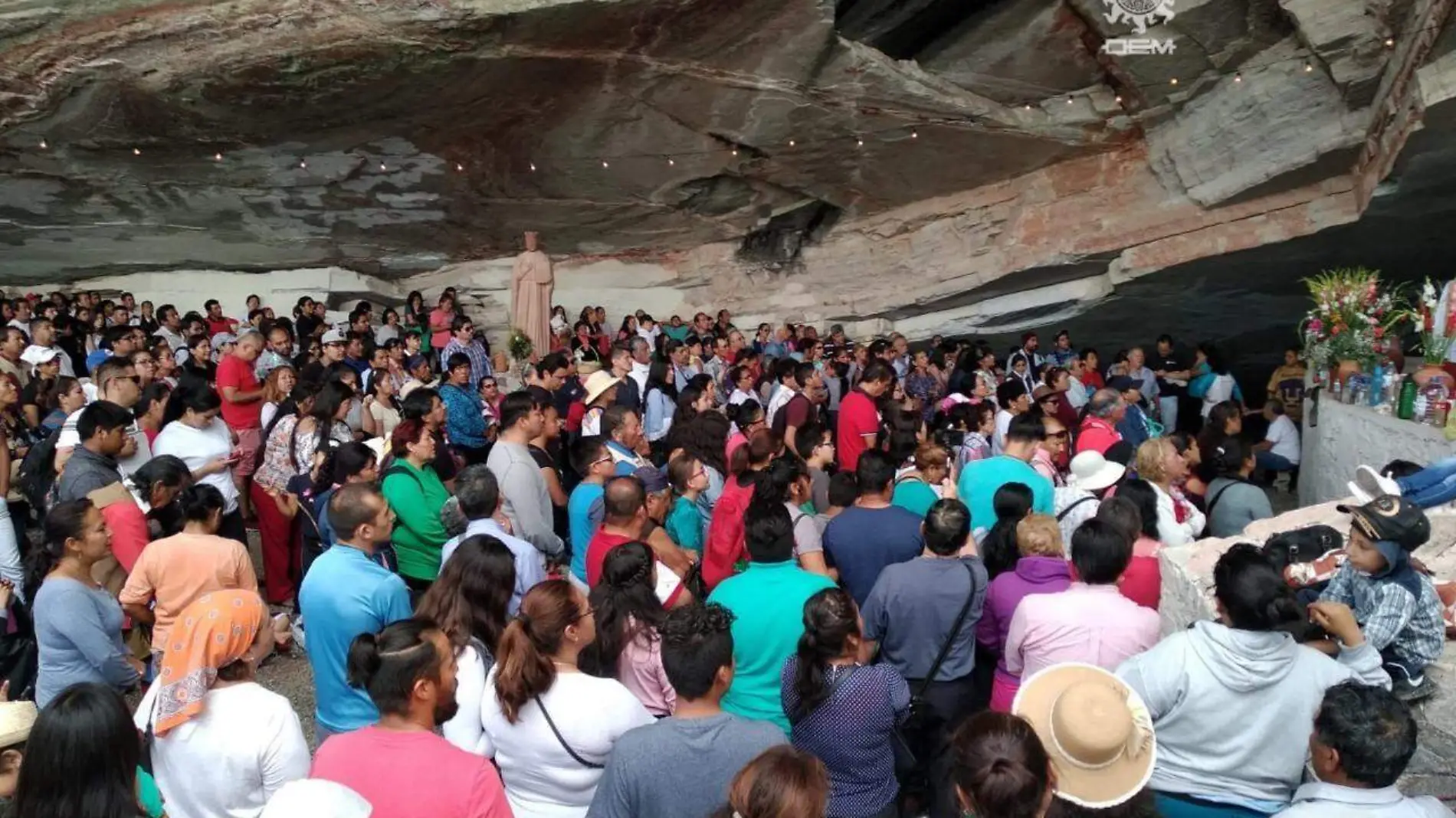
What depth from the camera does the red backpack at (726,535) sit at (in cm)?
439

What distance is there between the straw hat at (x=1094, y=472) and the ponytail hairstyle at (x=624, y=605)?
2560 millimetres

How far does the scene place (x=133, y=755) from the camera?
2223 millimetres


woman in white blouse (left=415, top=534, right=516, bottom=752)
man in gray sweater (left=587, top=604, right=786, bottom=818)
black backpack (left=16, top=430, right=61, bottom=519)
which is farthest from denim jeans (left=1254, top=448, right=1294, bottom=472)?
black backpack (left=16, top=430, right=61, bottom=519)

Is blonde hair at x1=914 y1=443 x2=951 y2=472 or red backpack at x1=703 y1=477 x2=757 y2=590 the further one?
blonde hair at x1=914 y1=443 x2=951 y2=472

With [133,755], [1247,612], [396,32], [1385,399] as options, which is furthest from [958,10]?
[133,755]

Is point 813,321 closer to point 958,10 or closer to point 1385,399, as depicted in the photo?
point 958,10

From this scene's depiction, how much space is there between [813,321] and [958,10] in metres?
4.68

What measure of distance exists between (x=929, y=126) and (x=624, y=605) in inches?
391

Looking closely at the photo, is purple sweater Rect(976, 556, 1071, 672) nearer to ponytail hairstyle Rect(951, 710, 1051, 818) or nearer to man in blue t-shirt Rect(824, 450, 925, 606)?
man in blue t-shirt Rect(824, 450, 925, 606)

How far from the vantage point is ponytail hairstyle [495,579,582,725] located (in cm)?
269

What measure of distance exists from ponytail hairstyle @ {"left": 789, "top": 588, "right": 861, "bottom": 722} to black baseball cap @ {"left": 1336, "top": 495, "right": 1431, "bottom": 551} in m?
1.53

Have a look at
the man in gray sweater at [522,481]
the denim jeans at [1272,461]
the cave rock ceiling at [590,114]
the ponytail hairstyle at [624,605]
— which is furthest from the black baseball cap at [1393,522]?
the cave rock ceiling at [590,114]

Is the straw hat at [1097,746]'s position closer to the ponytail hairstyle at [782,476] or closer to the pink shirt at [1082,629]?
the pink shirt at [1082,629]

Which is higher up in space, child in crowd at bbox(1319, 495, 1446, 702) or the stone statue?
child in crowd at bbox(1319, 495, 1446, 702)
